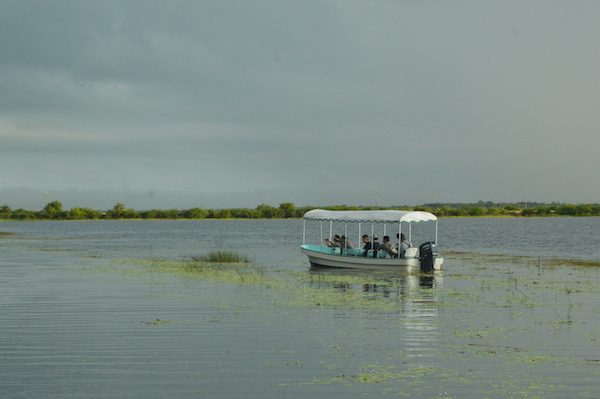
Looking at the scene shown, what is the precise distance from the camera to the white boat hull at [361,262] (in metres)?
30.7

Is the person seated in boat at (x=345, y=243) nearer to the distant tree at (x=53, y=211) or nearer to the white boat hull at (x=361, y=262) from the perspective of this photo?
the white boat hull at (x=361, y=262)

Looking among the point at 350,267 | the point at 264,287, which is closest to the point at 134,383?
the point at 264,287

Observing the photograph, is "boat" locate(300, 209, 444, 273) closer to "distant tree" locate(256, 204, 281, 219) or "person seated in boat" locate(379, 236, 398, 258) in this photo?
"person seated in boat" locate(379, 236, 398, 258)

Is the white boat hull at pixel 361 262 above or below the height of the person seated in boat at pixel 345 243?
below

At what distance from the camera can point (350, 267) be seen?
32781 millimetres

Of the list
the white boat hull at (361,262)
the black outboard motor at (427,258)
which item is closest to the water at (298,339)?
the black outboard motor at (427,258)

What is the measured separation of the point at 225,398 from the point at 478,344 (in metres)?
6.58

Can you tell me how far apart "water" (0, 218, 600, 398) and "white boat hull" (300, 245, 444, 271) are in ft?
13.7

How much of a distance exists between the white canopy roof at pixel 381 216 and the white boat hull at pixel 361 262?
6.65 ft

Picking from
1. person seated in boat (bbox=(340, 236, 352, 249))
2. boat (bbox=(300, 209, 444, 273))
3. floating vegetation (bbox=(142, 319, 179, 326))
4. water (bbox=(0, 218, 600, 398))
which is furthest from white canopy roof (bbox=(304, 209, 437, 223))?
floating vegetation (bbox=(142, 319, 179, 326))

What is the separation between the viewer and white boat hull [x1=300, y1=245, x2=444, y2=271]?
101 feet

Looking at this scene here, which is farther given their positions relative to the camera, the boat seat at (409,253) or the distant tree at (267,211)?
the distant tree at (267,211)

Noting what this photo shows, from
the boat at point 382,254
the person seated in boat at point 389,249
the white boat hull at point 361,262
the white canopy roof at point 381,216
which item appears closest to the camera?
the boat at point 382,254

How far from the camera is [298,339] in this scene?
1422 cm
